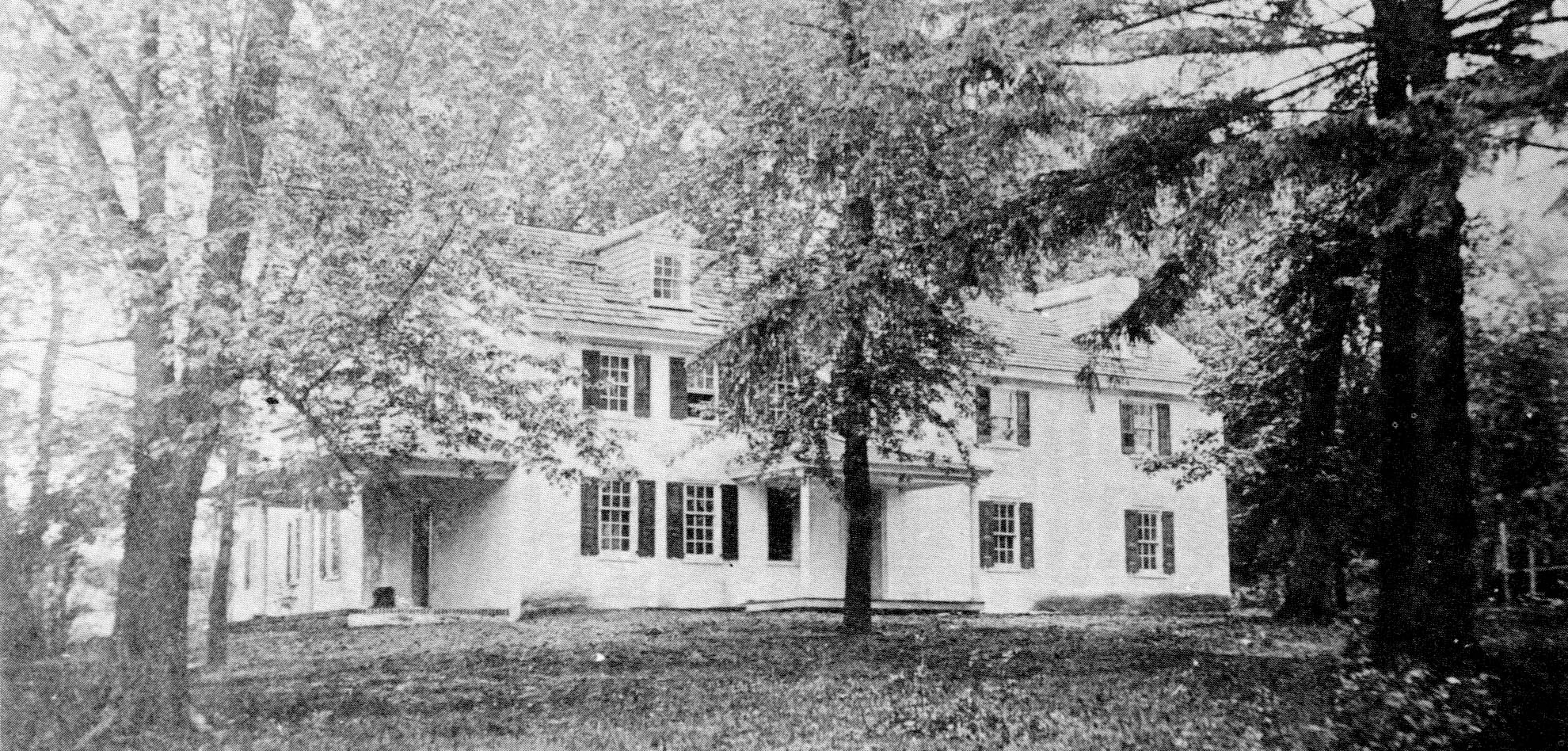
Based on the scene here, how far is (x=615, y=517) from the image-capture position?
25.7 m

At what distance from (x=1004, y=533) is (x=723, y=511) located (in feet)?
21.2

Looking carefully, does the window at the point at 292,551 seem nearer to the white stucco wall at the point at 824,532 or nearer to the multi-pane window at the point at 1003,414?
the white stucco wall at the point at 824,532

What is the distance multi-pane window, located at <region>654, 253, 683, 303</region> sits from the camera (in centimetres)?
2636

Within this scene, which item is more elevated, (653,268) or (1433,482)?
(653,268)

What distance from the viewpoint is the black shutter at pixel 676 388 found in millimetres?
26312

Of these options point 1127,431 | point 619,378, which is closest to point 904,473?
point 619,378

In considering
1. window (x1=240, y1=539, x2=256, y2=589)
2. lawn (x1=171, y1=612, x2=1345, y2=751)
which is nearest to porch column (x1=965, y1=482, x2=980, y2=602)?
lawn (x1=171, y1=612, x2=1345, y2=751)

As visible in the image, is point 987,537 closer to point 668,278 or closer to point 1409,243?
point 668,278

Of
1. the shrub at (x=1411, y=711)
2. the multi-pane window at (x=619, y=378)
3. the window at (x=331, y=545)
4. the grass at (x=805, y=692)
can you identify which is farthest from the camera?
the window at (x=331, y=545)

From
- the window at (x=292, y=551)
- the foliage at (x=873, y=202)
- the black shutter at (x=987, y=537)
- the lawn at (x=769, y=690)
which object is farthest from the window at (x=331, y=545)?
the black shutter at (x=987, y=537)

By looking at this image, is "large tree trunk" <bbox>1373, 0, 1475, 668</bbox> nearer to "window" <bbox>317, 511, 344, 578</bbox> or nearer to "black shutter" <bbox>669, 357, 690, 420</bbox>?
"black shutter" <bbox>669, 357, 690, 420</bbox>

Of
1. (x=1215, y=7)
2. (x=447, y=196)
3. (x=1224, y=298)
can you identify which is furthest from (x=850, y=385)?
(x=447, y=196)

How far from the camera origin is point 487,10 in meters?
15.4

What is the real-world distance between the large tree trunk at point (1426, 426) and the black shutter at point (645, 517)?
14.2m
